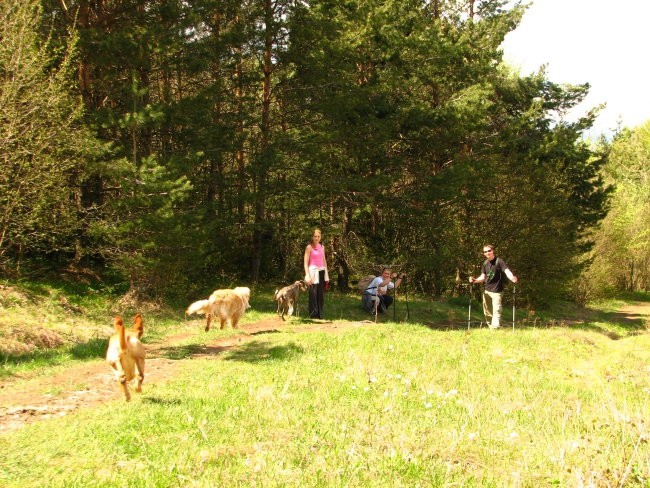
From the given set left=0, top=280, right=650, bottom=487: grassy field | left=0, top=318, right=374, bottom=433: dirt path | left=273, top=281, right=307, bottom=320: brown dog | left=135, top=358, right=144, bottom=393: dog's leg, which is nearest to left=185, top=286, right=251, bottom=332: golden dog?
left=0, top=318, right=374, bottom=433: dirt path

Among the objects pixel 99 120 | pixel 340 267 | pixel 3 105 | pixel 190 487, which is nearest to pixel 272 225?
pixel 340 267

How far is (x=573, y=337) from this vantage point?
1193 cm

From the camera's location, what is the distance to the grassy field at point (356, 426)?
12.6ft

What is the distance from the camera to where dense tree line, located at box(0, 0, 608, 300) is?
44.5 ft

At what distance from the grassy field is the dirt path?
344mm

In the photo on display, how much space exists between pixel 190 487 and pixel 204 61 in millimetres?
13986

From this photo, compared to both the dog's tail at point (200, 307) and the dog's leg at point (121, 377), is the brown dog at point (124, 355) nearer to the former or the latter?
the dog's leg at point (121, 377)

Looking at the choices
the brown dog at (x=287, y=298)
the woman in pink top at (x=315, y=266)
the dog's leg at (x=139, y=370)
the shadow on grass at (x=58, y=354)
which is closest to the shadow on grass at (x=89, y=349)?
the shadow on grass at (x=58, y=354)

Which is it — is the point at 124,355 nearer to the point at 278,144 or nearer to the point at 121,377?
the point at 121,377

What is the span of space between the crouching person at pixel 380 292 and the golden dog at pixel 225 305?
4.02m

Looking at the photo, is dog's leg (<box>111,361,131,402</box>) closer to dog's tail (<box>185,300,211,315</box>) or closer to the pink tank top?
dog's tail (<box>185,300,211,315</box>)

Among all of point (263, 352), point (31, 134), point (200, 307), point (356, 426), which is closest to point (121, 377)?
point (356, 426)

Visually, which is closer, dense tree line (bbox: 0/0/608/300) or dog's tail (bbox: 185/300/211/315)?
dog's tail (bbox: 185/300/211/315)

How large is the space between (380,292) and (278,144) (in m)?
5.96
